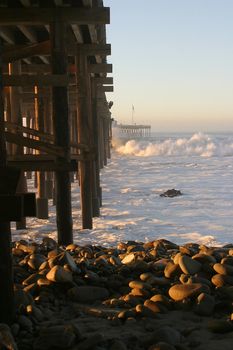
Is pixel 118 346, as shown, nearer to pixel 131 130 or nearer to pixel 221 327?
pixel 221 327

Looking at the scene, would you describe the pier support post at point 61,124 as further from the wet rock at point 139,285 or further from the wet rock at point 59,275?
the wet rock at point 139,285

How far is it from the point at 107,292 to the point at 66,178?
3.02 metres

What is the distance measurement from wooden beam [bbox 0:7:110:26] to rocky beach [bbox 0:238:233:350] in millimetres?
3106

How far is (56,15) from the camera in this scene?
684cm

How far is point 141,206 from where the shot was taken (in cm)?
1270

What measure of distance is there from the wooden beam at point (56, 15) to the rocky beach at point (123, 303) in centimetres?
311

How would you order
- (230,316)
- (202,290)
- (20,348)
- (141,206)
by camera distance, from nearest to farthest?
(20,348)
(230,316)
(202,290)
(141,206)

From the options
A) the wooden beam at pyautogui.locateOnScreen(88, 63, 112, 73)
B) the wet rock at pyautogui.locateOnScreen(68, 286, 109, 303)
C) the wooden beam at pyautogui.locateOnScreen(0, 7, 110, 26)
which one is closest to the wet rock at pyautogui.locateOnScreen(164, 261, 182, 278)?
the wet rock at pyautogui.locateOnScreen(68, 286, 109, 303)

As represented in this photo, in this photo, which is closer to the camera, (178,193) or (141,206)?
(141,206)

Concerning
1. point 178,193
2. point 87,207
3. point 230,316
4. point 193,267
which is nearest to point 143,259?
point 193,267

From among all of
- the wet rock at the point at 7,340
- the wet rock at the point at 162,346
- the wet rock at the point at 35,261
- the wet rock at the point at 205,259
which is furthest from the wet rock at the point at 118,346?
the wet rock at the point at 35,261

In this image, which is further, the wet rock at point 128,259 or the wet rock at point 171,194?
the wet rock at point 171,194

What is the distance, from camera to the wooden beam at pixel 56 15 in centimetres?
675

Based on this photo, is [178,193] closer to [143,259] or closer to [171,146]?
[143,259]
